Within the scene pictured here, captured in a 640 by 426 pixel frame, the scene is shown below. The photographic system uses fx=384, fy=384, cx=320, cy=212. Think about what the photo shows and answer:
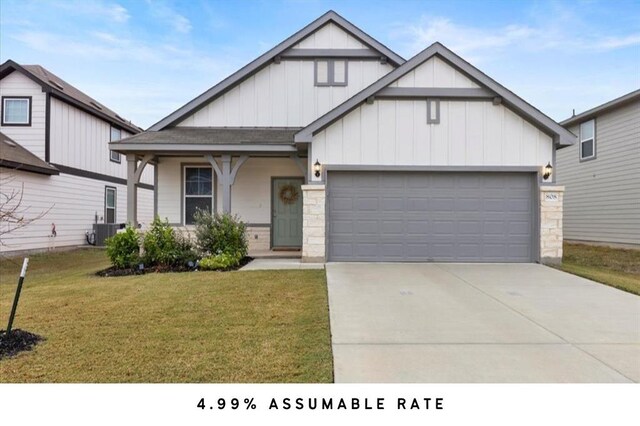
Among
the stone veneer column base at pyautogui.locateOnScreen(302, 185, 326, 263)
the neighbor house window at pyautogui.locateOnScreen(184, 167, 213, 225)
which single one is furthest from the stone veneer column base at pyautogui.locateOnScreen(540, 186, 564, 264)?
the neighbor house window at pyautogui.locateOnScreen(184, 167, 213, 225)

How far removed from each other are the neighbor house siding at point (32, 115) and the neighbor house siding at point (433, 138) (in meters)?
11.0

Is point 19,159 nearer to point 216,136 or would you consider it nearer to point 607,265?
point 216,136

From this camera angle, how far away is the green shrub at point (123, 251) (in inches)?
356

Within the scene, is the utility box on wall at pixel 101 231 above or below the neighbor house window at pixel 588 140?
below

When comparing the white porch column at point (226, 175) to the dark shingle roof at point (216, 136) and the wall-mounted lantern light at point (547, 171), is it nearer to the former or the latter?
the dark shingle roof at point (216, 136)

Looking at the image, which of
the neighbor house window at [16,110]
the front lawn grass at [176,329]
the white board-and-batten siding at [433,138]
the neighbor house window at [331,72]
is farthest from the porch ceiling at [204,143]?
the neighbor house window at [16,110]

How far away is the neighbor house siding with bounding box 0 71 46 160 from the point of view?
45.5ft

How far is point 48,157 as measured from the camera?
13984mm

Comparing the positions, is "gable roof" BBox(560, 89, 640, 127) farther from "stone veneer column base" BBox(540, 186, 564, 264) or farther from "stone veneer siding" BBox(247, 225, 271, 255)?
→ "stone veneer siding" BBox(247, 225, 271, 255)

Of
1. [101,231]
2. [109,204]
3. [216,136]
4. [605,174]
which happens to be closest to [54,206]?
[101,231]

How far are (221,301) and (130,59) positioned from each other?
1561 centimetres

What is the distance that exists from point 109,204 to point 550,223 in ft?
57.6

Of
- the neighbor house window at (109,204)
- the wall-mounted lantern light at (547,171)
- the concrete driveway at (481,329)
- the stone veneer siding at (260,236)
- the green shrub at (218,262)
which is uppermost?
the wall-mounted lantern light at (547,171)

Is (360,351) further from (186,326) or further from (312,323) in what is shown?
(186,326)
